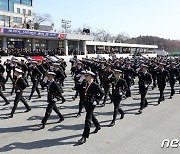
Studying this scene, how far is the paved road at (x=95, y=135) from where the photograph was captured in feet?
22.2

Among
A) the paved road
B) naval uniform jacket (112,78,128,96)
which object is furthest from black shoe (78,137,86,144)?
naval uniform jacket (112,78,128,96)

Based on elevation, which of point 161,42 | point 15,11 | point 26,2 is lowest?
point 161,42

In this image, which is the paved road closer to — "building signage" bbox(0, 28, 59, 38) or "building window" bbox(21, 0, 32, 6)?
"building signage" bbox(0, 28, 59, 38)

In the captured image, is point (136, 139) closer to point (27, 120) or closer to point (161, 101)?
point (27, 120)

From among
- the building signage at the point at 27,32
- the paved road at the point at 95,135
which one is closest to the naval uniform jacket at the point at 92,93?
the paved road at the point at 95,135

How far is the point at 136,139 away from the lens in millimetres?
7484

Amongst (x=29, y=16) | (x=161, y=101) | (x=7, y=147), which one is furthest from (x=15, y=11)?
(x=7, y=147)

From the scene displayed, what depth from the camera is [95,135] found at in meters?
7.86

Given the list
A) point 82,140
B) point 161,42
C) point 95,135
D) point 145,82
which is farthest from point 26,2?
point 161,42

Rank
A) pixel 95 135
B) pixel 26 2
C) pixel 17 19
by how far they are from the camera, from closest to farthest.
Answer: pixel 95 135 → pixel 17 19 → pixel 26 2

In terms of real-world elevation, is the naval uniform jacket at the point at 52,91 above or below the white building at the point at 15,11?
below

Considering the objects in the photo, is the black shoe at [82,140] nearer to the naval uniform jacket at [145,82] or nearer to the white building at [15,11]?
the naval uniform jacket at [145,82]

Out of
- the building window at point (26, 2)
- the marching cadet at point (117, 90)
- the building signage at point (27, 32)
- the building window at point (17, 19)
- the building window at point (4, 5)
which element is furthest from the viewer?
the building window at point (26, 2)

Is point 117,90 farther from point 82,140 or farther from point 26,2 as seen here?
point 26,2
